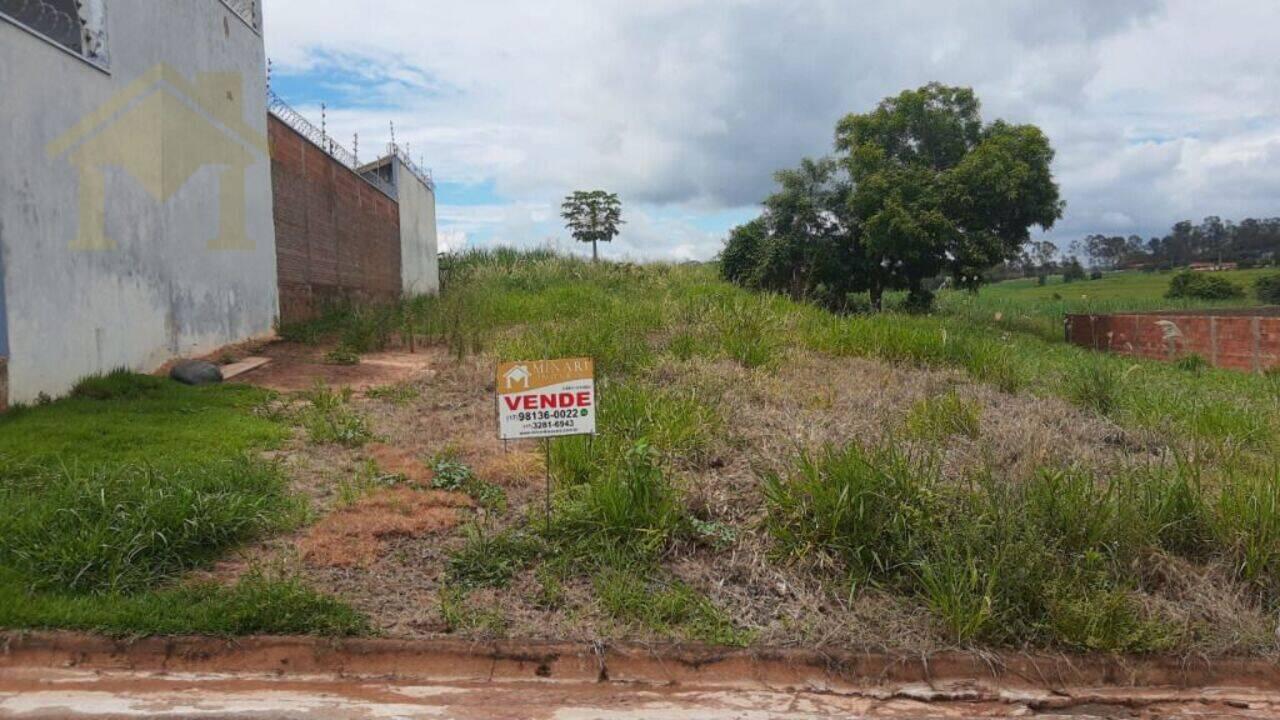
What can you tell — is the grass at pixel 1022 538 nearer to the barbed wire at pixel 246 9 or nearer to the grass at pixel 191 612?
the grass at pixel 191 612

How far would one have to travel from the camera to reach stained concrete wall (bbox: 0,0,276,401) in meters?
6.27

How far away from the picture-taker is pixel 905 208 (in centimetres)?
1781

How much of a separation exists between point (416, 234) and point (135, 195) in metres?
13.0

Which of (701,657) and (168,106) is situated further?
(168,106)

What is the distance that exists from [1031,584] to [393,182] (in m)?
17.7

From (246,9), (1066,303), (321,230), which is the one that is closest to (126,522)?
(246,9)

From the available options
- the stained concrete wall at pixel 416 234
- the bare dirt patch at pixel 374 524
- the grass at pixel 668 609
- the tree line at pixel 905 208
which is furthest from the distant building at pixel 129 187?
the tree line at pixel 905 208

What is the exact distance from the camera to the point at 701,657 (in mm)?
3332

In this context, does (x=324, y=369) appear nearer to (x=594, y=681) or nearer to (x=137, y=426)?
(x=137, y=426)

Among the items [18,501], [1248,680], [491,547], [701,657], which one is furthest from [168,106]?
[1248,680]

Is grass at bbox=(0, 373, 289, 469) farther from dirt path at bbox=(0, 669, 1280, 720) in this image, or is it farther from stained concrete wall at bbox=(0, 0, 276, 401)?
dirt path at bbox=(0, 669, 1280, 720)

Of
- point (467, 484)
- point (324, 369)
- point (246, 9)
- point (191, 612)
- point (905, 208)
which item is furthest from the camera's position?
point (905, 208)

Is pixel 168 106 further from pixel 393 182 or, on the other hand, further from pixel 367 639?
pixel 393 182

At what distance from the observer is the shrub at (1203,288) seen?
3322 cm
